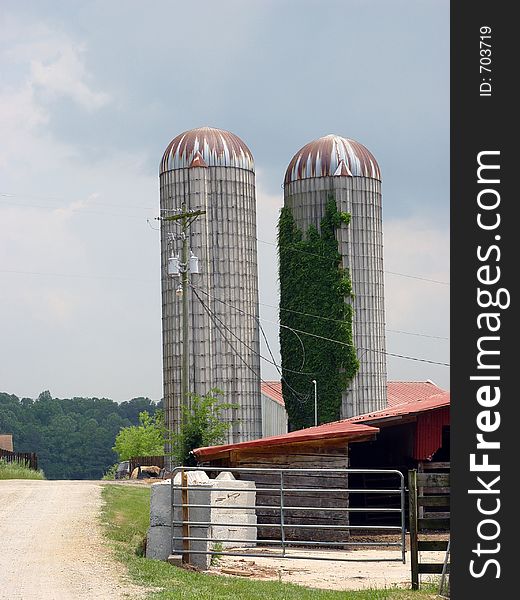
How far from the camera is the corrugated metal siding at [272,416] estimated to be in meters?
56.5

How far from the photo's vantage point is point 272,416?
5659 cm

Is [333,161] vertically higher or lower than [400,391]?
higher

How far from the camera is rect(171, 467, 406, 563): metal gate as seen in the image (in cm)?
1838

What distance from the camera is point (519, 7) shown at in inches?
405

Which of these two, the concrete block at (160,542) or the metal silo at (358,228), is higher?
the metal silo at (358,228)

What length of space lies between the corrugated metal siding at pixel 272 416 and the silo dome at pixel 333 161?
34.4ft

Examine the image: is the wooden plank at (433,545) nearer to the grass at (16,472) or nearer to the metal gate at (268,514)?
the metal gate at (268,514)

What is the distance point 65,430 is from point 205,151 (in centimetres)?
7601

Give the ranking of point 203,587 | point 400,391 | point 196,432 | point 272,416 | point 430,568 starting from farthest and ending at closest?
point 400,391, point 272,416, point 196,432, point 203,587, point 430,568

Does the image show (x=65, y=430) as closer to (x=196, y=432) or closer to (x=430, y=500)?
(x=196, y=432)

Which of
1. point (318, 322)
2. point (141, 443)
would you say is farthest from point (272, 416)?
point (141, 443)

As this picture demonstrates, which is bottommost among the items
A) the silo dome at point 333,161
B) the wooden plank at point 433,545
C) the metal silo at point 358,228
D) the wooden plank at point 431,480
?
the wooden plank at point 433,545

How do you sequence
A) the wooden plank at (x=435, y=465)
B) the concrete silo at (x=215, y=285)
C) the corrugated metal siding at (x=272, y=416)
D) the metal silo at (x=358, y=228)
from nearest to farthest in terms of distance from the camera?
1. the wooden plank at (x=435, y=465)
2. the concrete silo at (x=215, y=285)
3. the metal silo at (x=358, y=228)
4. the corrugated metal siding at (x=272, y=416)

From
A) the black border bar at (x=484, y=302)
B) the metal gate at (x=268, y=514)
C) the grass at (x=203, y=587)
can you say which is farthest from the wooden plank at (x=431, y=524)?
the black border bar at (x=484, y=302)
